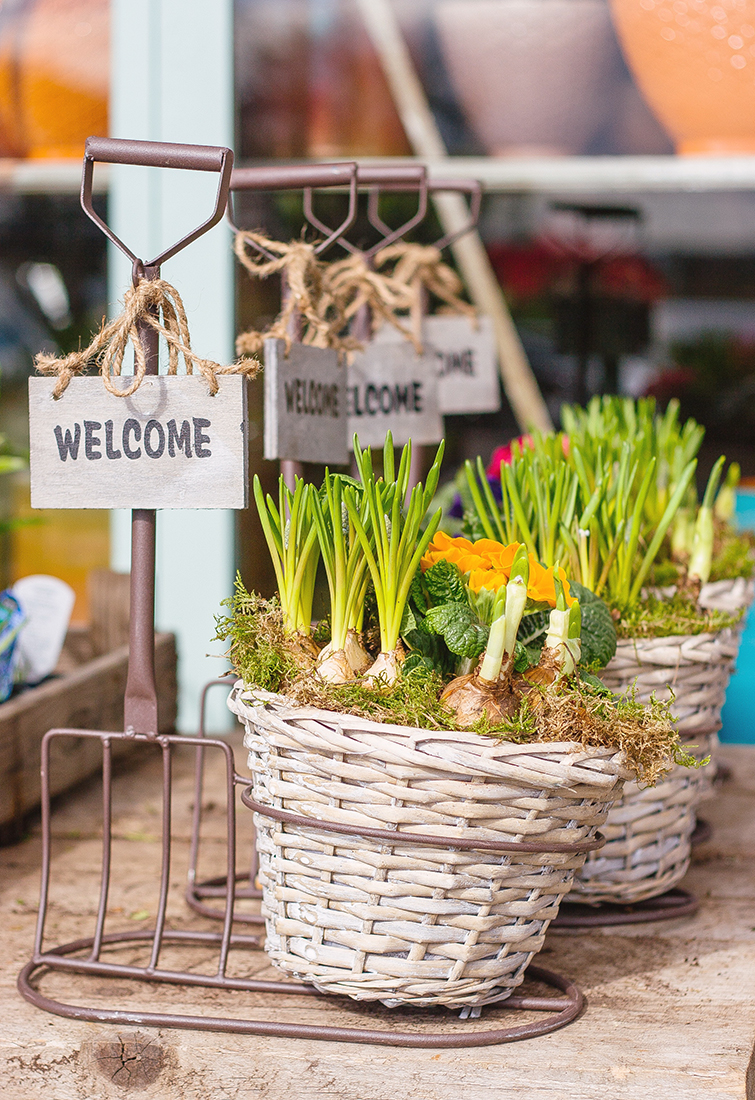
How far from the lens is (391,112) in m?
2.34

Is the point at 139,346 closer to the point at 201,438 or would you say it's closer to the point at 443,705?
the point at 201,438

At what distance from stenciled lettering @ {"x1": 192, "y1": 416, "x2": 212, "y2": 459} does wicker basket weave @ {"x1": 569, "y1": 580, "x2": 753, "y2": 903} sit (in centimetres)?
47

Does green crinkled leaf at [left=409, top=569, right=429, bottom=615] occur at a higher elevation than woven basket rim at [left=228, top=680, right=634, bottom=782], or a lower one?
higher

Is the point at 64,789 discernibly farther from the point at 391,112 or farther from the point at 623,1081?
the point at 391,112

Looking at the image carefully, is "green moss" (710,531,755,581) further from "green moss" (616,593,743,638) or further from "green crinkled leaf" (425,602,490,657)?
"green crinkled leaf" (425,602,490,657)

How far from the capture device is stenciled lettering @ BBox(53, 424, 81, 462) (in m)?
1.01

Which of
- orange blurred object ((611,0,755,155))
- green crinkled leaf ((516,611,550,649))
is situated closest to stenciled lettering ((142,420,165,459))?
green crinkled leaf ((516,611,550,649))

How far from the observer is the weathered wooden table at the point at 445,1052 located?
91cm

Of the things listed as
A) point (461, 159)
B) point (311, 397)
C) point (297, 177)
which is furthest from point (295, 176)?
point (461, 159)

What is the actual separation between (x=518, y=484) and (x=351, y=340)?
27 cm

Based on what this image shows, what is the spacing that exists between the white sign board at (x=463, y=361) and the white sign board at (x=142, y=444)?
0.66m

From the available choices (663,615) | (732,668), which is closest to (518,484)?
(663,615)

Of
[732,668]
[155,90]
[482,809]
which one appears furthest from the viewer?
[155,90]

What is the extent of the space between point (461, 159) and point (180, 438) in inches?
59.8
